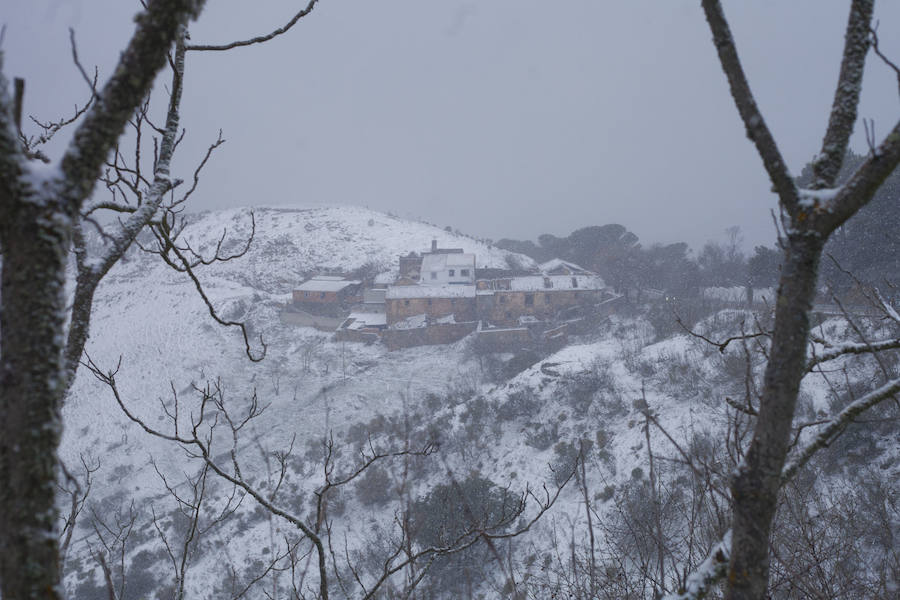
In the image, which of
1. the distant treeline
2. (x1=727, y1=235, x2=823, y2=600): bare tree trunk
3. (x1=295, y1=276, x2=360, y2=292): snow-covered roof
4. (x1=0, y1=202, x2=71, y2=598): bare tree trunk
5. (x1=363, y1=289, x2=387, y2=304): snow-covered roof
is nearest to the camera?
(x1=0, y1=202, x2=71, y2=598): bare tree trunk

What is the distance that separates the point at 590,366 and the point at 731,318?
7.35 metres

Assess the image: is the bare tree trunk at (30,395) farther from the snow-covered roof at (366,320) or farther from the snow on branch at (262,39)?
the snow-covered roof at (366,320)

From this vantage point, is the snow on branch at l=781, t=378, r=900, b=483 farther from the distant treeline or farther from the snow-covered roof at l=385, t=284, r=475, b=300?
the snow-covered roof at l=385, t=284, r=475, b=300

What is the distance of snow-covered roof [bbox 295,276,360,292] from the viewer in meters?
32.3

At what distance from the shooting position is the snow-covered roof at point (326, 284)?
3228cm

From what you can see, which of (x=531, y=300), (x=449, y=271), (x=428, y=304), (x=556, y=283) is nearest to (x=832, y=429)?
(x=428, y=304)

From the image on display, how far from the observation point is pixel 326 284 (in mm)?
33719

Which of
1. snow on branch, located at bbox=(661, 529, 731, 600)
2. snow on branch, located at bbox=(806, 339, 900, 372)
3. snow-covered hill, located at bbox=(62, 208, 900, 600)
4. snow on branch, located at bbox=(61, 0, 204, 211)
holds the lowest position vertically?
snow-covered hill, located at bbox=(62, 208, 900, 600)

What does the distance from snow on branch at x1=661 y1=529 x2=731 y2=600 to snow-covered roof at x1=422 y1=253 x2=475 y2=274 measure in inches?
1271

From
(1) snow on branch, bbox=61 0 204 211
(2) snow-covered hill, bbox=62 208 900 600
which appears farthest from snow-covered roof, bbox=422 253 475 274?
(1) snow on branch, bbox=61 0 204 211

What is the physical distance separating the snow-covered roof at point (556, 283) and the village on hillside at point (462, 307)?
7 cm

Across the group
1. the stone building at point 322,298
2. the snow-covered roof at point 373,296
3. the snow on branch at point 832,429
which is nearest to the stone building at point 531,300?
the snow-covered roof at point 373,296

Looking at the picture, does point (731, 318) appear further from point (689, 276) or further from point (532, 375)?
point (689, 276)

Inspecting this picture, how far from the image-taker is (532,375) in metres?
19.2
